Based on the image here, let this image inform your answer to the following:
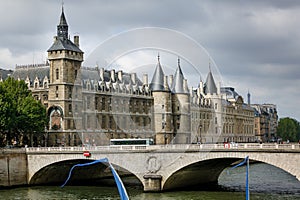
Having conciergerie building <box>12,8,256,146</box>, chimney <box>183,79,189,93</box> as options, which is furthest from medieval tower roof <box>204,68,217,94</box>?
chimney <box>183,79,189,93</box>

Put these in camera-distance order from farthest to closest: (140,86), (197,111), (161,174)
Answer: (197,111), (140,86), (161,174)

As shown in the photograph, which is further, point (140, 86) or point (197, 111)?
point (197, 111)

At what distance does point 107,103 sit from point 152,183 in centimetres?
3971

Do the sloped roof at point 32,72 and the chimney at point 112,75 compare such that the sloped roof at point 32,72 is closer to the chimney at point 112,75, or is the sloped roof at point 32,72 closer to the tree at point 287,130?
the chimney at point 112,75

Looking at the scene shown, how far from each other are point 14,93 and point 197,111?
50.7 metres

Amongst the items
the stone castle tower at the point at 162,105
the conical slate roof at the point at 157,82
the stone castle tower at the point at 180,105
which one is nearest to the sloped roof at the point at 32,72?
the stone castle tower at the point at 162,105

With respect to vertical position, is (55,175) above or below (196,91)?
below

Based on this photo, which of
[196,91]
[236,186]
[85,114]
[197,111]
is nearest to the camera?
[236,186]

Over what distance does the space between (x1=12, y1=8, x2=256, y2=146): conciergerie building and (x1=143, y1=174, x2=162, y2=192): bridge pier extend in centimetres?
3059

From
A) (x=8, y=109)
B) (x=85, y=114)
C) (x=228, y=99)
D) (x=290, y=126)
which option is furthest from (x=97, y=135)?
(x=290, y=126)

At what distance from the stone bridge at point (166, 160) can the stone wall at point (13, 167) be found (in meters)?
0.69

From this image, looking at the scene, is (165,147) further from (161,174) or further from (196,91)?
(196,91)

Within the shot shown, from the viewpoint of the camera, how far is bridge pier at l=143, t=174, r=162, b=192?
58.0m

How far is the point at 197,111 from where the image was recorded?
121438mm
